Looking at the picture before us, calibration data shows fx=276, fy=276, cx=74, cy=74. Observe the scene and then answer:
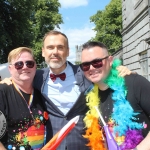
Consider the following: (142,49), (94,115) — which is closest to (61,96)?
(94,115)

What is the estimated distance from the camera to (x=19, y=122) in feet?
8.85

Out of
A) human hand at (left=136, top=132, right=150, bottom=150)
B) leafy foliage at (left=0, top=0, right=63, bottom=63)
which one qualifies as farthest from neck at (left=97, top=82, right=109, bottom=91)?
leafy foliage at (left=0, top=0, right=63, bottom=63)

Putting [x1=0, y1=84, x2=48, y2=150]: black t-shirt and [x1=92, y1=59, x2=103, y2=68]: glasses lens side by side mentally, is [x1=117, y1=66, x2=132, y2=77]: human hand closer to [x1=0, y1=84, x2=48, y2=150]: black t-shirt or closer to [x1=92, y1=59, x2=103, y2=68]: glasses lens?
[x1=92, y1=59, x2=103, y2=68]: glasses lens

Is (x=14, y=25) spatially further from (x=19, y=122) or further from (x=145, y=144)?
(x=145, y=144)

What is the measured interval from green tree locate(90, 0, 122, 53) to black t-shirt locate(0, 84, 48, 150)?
1158 inches

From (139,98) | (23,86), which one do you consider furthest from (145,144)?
(23,86)

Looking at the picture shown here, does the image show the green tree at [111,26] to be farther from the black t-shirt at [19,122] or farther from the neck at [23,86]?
the black t-shirt at [19,122]

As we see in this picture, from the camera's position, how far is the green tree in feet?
106

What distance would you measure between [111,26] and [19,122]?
31.0m

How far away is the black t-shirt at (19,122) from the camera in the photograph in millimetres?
2680

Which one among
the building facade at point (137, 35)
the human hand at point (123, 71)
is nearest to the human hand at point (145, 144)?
the human hand at point (123, 71)

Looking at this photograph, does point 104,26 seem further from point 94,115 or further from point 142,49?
point 94,115

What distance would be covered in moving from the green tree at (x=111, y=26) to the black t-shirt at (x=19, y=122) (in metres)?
29.4

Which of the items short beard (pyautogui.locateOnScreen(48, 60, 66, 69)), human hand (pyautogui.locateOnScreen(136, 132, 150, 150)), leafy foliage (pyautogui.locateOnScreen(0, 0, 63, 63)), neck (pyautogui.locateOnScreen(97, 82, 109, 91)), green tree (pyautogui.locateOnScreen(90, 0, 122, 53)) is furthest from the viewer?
green tree (pyautogui.locateOnScreen(90, 0, 122, 53))
